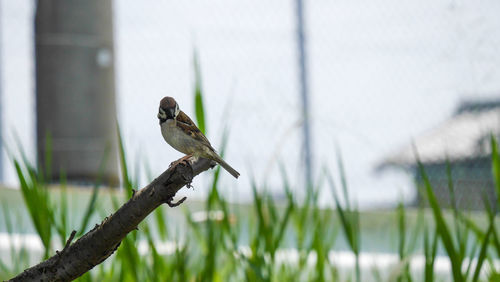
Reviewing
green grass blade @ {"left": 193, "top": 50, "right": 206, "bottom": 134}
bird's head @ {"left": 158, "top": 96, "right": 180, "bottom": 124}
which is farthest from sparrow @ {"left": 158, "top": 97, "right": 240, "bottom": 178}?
green grass blade @ {"left": 193, "top": 50, "right": 206, "bottom": 134}

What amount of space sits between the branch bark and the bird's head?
0.04 m

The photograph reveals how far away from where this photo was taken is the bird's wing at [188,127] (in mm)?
511

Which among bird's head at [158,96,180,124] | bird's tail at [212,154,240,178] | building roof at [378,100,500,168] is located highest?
bird's head at [158,96,180,124]

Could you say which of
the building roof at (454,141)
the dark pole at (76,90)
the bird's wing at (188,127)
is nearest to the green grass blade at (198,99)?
the bird's wing at (188,127)

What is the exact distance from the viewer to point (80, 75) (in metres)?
3.78

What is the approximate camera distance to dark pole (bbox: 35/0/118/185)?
12.1 ft

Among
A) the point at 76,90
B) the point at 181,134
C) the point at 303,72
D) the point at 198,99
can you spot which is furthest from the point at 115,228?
the point at 76,90

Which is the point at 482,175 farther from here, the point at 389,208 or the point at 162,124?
the point at 162,124

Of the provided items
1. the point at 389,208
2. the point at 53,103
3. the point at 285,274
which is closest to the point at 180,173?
the point at 285,274

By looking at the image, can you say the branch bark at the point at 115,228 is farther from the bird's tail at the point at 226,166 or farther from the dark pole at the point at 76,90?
the dark pole at the point at 76,90

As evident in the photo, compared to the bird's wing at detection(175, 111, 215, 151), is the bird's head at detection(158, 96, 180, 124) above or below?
above

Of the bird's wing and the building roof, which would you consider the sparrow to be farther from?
the building roof

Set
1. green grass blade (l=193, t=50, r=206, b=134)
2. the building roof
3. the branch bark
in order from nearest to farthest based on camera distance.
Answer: the branch bark, green grass blade (l=193, t=50, r=206, b=134), the building roof

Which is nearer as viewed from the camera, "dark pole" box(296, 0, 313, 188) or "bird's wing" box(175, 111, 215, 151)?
"bird's wing" box(175, 111, 215, 151)
